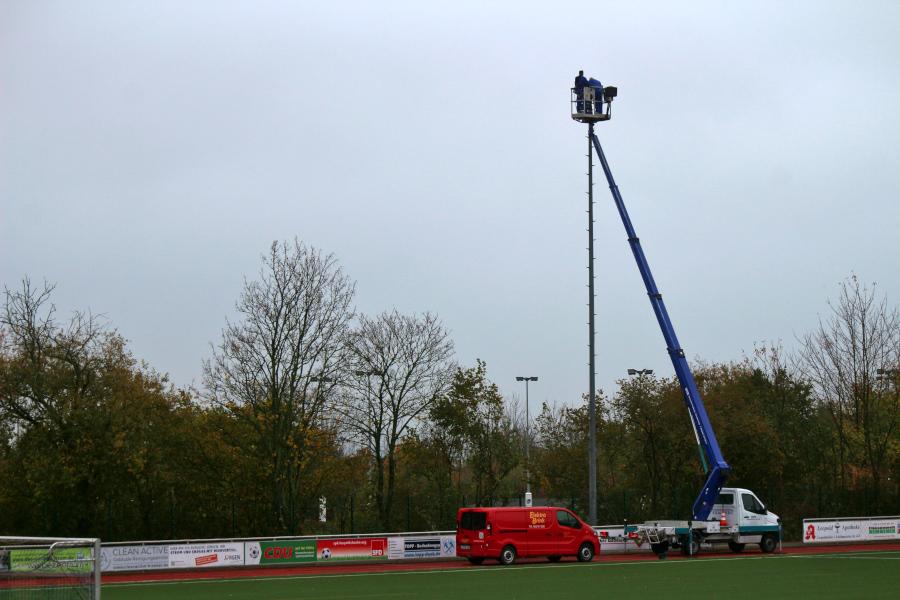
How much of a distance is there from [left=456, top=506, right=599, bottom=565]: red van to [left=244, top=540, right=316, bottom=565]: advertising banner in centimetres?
489

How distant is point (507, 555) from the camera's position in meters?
34.6

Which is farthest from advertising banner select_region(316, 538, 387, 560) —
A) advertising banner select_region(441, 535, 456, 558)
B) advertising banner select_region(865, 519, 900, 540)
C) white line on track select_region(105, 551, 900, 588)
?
advertising banner select_region(865, 519, 900, 540)

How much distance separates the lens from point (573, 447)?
182 ft

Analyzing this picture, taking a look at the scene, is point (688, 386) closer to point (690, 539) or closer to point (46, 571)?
point (690, 539)

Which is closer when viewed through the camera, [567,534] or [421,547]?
[567,534]

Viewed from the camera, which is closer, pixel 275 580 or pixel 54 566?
pixel 54 566

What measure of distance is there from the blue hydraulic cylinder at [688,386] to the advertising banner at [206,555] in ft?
52.2

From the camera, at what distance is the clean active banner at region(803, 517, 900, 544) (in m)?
44.1

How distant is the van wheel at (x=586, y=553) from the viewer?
3603cm

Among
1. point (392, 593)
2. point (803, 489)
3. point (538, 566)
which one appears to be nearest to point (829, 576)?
point (538, 566)

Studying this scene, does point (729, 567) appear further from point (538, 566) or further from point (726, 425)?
point (726, 425)

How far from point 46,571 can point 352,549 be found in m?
23.9

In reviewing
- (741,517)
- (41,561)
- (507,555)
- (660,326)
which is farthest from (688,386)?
(41,561)

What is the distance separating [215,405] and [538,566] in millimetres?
15402
